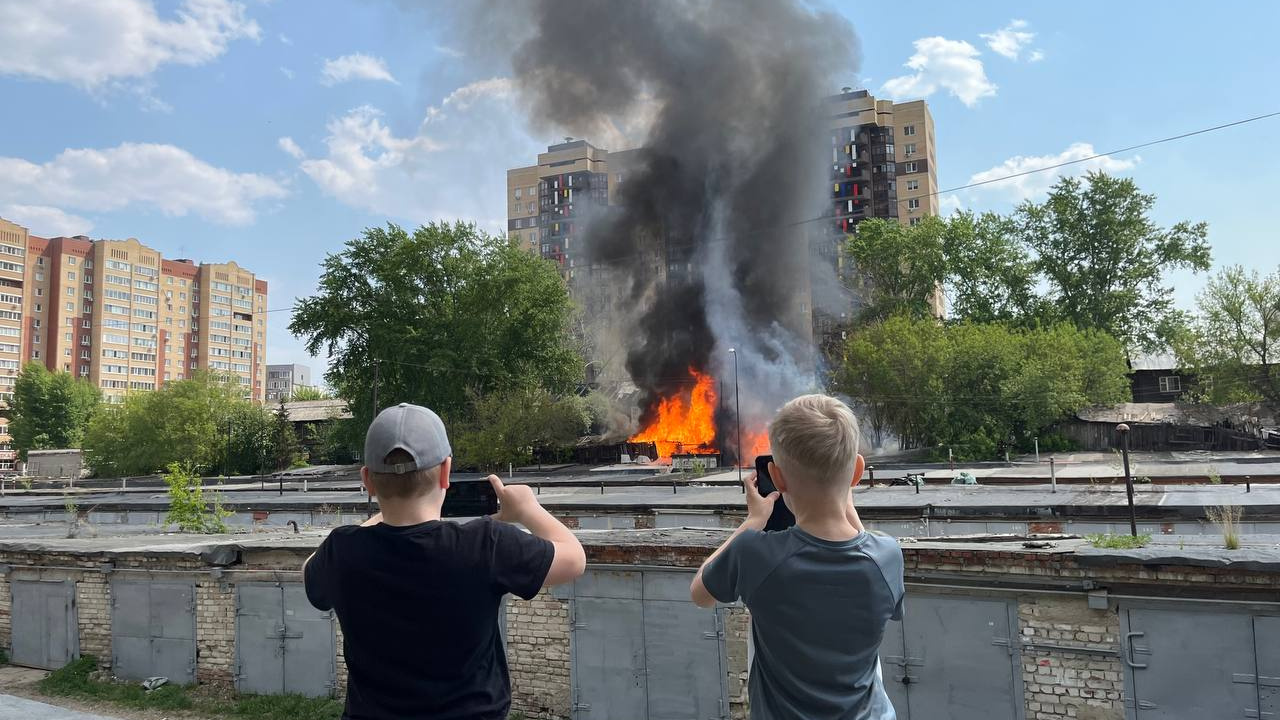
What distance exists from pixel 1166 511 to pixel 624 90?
1729 inches

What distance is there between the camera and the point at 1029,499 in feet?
46.2

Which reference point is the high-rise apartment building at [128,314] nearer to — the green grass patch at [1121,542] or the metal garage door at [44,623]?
the metal garage door at [44,623]

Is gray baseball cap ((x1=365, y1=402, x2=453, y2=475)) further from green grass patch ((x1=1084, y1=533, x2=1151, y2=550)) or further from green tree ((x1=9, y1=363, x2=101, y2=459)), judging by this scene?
green tree ((x1=9, y1=363, x2=101, y2=459))

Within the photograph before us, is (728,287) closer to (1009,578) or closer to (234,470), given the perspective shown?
(234,470)

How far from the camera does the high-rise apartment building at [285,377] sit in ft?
552

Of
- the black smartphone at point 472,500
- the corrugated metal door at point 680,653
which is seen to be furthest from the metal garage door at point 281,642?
the corrugated metal door at point 680,653

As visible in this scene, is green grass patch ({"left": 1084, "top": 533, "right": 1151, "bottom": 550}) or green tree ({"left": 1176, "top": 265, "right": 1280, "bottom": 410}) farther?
green tree ({"left": 1176, "top": 265, "right": 1280, "bottom": 410})

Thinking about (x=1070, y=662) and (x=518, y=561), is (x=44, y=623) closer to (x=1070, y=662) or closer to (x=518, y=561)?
(x=518, y=561)

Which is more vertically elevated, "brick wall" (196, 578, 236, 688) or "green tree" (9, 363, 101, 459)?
"green tree" (9, 363, 101, 459)

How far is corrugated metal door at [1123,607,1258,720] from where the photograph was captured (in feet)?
21.5

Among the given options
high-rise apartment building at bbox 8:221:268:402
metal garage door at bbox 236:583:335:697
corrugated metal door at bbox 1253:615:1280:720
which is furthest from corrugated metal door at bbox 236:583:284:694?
high-rise apartment building at bbox 8:221:268:402

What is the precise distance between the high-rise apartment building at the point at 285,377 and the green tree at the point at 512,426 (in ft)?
433

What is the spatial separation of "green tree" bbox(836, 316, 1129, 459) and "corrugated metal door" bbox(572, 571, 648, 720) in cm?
3368

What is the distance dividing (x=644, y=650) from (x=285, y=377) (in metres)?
186
